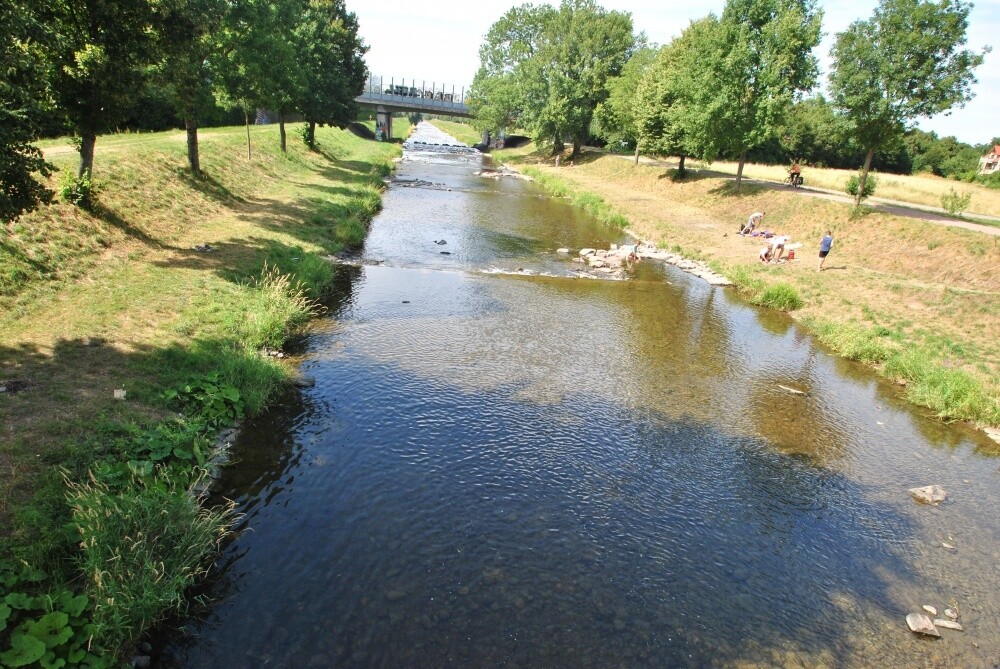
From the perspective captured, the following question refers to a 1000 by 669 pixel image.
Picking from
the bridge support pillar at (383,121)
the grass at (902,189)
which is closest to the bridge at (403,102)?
the bridge support pillar at (383,121)

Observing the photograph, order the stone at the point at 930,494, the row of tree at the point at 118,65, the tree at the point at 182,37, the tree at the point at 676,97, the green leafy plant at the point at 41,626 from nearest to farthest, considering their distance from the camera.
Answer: the green leafy plant at the point at 41,626 → the row of tree at the point at 118,65 → the stone at the point at 930,494 → the tree at the point at 182,37 → the tree at the point at 676,97

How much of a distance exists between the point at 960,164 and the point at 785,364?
295 feet

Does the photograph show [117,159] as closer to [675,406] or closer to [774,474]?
[675,406]

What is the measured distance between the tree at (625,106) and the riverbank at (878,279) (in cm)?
1674

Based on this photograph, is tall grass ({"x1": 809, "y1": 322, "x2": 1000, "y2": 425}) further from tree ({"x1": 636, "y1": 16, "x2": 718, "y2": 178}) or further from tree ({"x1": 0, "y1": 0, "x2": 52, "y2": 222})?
tree ({"x1": 636, "y1": 16, "x2": 718, "y2": 178})

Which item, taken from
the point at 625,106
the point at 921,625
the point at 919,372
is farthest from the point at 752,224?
the point at 921,625

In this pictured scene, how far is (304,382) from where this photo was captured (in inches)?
595

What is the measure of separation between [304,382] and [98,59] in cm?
1211

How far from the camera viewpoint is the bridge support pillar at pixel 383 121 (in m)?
105

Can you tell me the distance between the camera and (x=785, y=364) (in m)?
20.1

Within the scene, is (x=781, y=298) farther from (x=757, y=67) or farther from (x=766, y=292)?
(x=757, y=67)

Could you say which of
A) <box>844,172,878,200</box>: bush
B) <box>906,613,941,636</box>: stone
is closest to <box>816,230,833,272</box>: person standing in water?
<box>844,172,878,200</box>: bush

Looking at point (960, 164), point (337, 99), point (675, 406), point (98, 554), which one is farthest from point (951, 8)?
point (960, 164)

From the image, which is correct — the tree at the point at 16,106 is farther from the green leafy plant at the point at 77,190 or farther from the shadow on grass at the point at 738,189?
the shadow on grass at the point at 738,189
